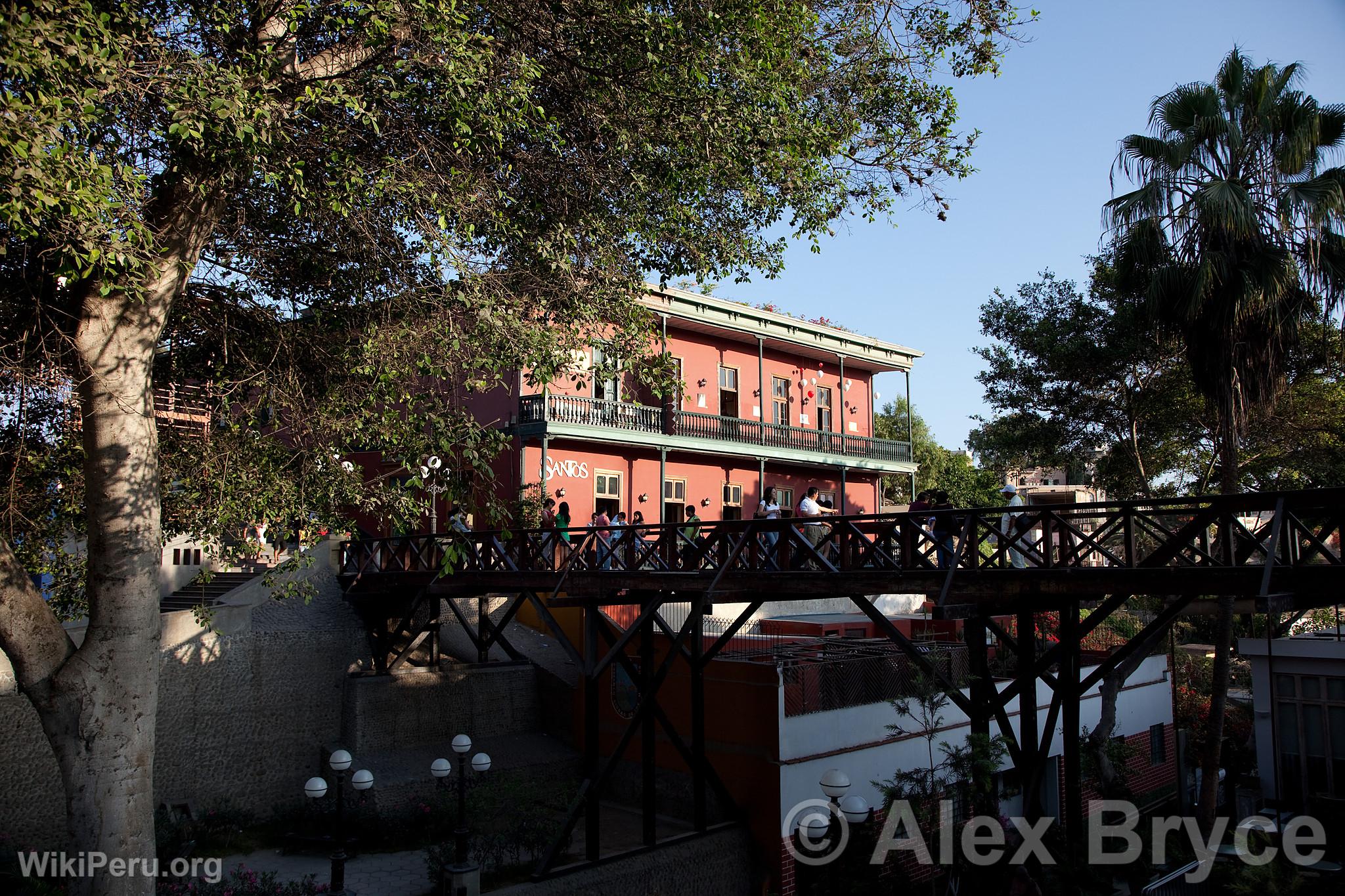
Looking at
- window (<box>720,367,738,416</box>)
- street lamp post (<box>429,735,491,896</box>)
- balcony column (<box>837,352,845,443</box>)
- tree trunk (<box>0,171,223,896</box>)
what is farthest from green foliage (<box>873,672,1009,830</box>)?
balcony column (<box>837,352,845,443</box>)

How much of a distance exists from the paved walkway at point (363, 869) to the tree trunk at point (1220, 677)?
1097 centimetres

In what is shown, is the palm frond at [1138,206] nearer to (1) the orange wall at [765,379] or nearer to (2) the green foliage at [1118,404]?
(2) the green foliage at [1118,404]

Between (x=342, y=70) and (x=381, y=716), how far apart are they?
11304 millimetres

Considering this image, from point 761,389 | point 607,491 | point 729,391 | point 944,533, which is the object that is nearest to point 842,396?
point 761,389

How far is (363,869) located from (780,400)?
17.1 metres

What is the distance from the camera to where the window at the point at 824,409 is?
2808 centimetres

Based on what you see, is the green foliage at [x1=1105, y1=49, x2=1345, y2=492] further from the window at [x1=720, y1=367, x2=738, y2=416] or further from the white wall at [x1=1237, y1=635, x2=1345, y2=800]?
the window at [x1=720, y1=367, x2=738, y2=416]

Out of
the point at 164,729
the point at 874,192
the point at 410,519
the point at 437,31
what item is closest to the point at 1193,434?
the point at 874,192

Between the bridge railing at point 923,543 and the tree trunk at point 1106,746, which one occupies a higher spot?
the bridge railing at point 923,543

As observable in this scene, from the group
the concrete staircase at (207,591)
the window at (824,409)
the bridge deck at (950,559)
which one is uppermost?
the window at (824,409)

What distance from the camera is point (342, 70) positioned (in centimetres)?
949

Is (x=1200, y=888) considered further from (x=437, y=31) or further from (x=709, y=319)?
(x=709, y=319)

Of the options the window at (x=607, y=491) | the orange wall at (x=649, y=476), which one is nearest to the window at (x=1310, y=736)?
the orange wall at (x=649, y=476)

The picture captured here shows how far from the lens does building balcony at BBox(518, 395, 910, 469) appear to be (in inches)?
803
